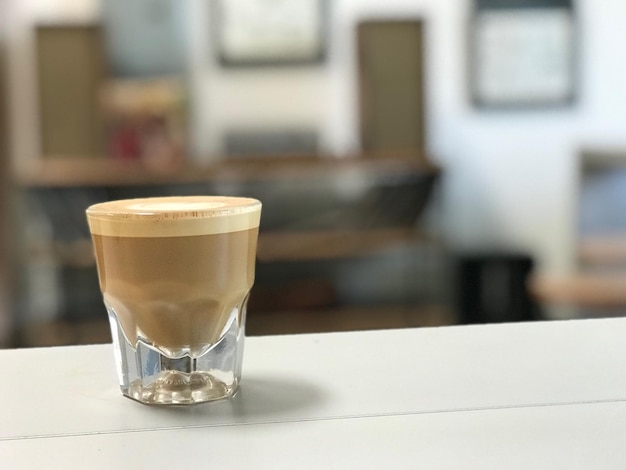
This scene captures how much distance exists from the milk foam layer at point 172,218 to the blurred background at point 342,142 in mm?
1585

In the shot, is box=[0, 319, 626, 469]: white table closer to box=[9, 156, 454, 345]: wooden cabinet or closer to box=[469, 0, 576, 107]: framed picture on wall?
box=[9, 156, 454, 345]: wooden cabinet

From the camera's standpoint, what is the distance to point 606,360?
1.32 ft

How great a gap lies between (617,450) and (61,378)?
0.26 m

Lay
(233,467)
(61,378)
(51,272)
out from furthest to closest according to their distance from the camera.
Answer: (51,272) → (61,378) → (233,467)

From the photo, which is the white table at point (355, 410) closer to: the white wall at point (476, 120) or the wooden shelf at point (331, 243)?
the wooden shelf at point (331, 243)

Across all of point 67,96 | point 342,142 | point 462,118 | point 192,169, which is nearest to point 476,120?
point 462,118

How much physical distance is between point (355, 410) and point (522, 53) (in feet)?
6.57

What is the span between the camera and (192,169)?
6.34 feet

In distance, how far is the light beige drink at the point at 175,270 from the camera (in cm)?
34

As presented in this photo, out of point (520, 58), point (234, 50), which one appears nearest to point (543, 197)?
point (520, 58)

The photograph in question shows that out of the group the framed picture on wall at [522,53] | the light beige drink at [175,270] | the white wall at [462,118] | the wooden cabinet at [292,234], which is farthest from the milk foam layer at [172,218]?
the framed picture on wall at [522,53]

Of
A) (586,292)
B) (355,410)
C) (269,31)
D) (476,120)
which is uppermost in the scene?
(269,31)

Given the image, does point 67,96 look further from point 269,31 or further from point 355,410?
point 355,410

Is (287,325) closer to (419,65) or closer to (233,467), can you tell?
(419,65)
